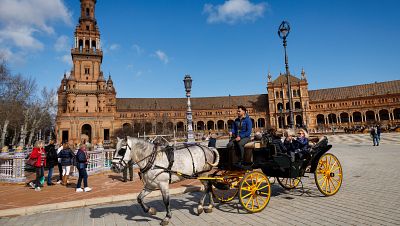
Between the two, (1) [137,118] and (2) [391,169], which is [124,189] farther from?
(1) [137,118]

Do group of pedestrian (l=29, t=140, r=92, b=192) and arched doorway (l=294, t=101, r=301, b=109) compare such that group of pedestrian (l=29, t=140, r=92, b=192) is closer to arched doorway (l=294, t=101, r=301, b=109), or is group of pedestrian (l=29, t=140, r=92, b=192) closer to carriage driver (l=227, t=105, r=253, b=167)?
carriage driver (l=227, t=105, r=253, b=167)

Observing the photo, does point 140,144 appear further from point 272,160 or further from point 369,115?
point 369,115

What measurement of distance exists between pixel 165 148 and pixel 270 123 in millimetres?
80510

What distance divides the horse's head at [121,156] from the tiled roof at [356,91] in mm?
86271

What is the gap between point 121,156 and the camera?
15.5 ft

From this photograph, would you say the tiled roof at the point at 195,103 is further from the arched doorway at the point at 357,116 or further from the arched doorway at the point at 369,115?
the arched doorway at the point at 369,115

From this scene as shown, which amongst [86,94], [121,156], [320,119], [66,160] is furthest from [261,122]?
[121,156]

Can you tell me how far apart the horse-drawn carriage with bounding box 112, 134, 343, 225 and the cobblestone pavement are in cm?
27

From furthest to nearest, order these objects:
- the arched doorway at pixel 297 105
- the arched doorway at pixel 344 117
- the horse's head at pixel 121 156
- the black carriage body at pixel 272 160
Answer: the arched doorway at pixel 297 105
the arched doorway at pixel 344 117
the black carriage body at pixel 272 160
the horse's head at pixel 121 156

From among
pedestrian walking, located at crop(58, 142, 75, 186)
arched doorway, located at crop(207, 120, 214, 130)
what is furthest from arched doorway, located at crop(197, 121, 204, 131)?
pedestrian walking, located at crop(58, 142, 75, 186)

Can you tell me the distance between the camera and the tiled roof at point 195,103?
85125mm

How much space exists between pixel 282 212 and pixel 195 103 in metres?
86.4

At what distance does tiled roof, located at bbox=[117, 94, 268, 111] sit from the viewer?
3351 inches

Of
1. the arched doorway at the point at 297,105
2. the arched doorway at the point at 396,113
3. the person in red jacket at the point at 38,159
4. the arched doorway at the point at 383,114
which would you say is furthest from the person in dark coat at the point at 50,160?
the arched doorway at the point at 383,114
